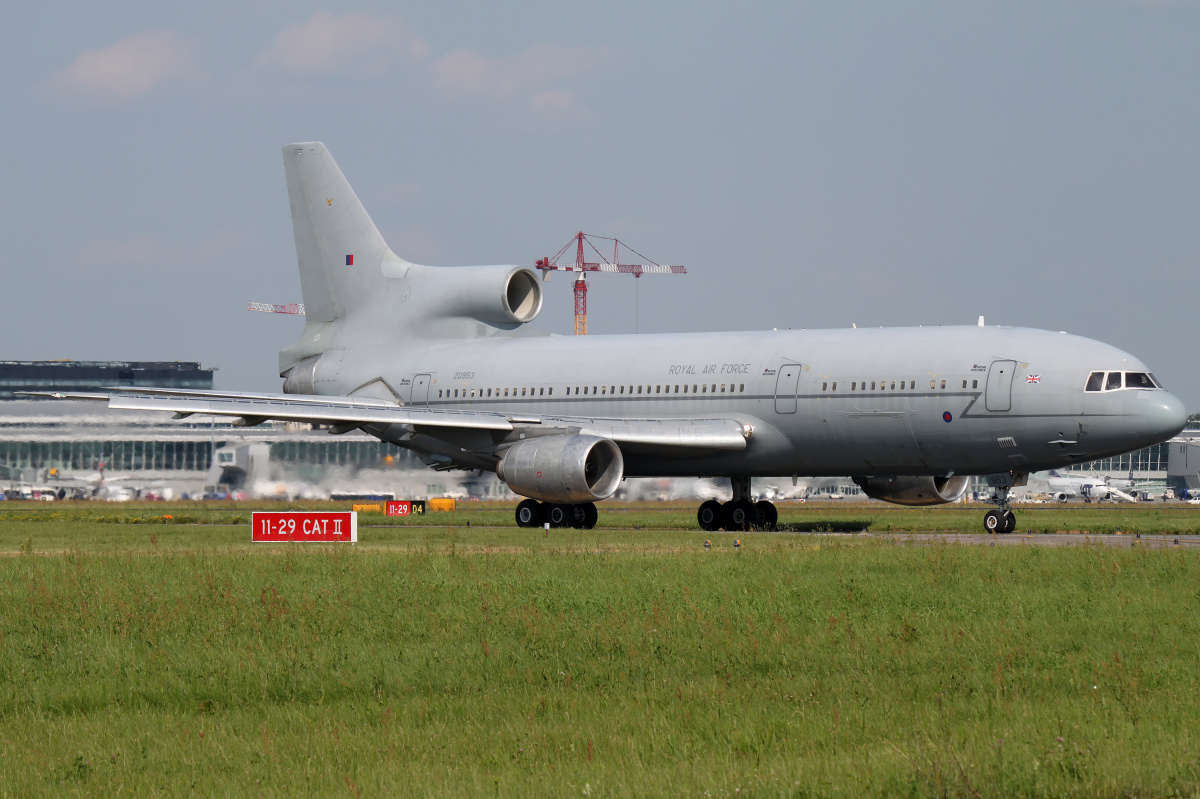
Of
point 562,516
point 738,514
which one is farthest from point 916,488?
point 562,516

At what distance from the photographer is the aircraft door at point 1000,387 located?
29219 millimetres

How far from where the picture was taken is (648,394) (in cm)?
3469

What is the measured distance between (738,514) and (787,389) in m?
4.39

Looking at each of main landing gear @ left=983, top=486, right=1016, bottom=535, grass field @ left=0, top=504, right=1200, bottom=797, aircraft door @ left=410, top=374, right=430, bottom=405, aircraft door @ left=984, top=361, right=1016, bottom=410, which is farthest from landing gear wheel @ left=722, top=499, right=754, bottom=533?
grass field @ left=0, top=504, right=1200, bottom=797

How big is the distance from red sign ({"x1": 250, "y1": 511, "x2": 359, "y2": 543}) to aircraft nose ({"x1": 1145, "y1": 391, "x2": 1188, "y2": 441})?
16762 mm

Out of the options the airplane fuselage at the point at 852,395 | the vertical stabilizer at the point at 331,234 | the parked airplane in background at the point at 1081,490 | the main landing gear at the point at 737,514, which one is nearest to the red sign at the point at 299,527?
the airplane fuselage at the point at 852,395

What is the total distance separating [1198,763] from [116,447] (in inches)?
2169

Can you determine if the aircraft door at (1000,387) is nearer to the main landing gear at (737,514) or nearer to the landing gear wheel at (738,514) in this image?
the main landing gear at (737,514)

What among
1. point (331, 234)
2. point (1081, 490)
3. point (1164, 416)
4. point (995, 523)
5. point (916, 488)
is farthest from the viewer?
point (1081, 490)

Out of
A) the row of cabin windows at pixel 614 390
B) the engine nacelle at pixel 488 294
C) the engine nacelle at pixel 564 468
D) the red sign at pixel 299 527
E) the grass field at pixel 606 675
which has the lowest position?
the grass field at pixel 606 675

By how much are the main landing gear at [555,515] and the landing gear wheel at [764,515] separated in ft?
13.8

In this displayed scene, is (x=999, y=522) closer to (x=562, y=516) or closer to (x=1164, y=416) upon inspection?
(x=1164, y=416)

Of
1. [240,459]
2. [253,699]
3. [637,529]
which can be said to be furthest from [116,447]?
[253,699]

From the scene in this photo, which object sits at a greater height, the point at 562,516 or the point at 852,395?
the point at 852,395
